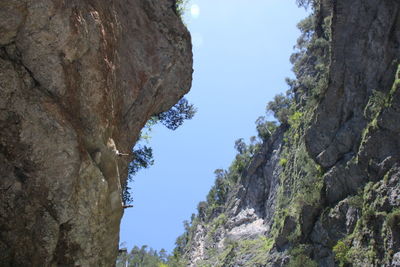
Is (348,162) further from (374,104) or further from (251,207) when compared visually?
(251,207)

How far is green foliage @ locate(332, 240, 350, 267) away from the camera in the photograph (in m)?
24.7

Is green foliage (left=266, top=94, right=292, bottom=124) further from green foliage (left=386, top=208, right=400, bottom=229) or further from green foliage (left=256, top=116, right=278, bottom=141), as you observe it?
green foliage (left=386, top=208, right=400, bottom=229)

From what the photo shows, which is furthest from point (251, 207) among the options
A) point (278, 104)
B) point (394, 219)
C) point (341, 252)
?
point (394, 219)

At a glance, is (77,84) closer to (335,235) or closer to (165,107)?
(165,107)

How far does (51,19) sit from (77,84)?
1.79m

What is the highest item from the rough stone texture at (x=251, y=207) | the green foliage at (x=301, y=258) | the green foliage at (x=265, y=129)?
the green foliage at (x=265, y=129)

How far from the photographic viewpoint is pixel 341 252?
25156 mm

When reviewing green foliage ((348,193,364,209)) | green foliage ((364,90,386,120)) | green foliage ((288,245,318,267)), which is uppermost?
green foliage ((364,90,386,120))

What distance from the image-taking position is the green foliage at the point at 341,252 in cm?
2473

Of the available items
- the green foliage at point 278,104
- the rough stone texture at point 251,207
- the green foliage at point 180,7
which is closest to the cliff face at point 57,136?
the green foliage at point 180,7

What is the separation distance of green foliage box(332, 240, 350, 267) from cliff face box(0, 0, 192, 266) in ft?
56.8

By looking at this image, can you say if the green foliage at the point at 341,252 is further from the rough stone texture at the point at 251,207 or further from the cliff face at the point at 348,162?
the rough stone texture at the point at 251,207

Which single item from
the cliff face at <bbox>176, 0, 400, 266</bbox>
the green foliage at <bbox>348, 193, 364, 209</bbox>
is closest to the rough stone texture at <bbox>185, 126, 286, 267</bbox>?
the cliff face at <bbox>176, 0, 400, 266</bbox>

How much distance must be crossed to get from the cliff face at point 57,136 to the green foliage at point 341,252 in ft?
56.8
